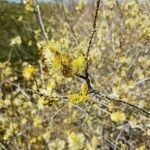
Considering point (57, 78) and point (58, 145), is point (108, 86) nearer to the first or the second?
point (57, 78)

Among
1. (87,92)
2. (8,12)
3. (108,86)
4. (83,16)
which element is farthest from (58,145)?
(8,12)

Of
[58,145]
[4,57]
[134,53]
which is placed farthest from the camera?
[4,57]

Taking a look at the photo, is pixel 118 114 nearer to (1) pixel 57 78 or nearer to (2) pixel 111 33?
(1) pixel 57 78

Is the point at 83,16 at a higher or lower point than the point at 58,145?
higher

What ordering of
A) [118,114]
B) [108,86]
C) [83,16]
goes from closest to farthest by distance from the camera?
1. [118,114]
2. [108,86]
3. [83,16]

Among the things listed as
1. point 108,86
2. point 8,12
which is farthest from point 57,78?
point 8,12

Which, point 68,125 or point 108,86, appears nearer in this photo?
point 108,86

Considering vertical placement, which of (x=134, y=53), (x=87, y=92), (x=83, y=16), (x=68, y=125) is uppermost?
(x=83, y=16)

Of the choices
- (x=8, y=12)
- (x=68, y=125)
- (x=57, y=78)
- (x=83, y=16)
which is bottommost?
(x=68, y=125)

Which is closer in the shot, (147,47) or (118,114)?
(118,114)
